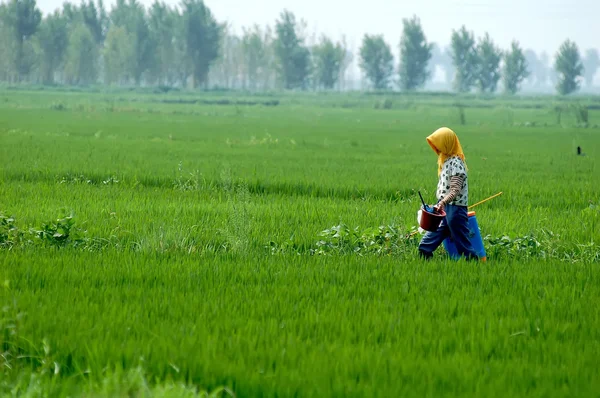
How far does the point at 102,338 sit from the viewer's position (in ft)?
13.6

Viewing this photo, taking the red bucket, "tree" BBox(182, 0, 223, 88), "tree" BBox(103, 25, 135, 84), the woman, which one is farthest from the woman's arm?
"tree" BBox(182, 0, 223, 88)

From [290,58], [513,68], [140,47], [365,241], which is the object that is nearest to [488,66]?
[513,68]

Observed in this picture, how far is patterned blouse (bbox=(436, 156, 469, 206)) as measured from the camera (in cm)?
664

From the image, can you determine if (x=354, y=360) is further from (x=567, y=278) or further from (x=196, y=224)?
(x=196, y=224)

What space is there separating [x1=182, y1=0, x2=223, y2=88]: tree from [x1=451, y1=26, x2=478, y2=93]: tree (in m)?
29.2

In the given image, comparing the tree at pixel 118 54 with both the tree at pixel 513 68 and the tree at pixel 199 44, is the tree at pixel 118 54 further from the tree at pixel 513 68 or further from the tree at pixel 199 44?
the tree at pixel 513 68

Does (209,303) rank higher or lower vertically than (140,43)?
lower

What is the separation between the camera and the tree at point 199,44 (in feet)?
276

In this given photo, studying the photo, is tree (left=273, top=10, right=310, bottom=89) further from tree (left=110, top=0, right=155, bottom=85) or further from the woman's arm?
the woman's arm

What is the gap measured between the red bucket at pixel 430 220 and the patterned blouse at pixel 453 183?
148 millimetres

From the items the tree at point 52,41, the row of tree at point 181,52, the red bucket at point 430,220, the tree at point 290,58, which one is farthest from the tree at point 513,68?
the red bucket at point 430,220

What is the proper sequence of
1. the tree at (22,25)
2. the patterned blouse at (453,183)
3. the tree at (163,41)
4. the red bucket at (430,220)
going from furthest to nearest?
the tree at (163,41), the tree at (22,25), the patterned blouse at (453,183), the red bucket at (430,220)

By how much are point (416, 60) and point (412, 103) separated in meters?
25.4

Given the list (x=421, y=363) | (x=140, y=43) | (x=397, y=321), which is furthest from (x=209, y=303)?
(x=140, y=43)
